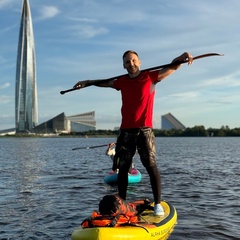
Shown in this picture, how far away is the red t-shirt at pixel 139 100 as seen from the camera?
6.76 m

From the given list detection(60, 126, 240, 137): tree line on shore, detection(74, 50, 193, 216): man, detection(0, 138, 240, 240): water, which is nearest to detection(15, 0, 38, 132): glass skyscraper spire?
detection(60, 126, 240, 137): tree line on shore

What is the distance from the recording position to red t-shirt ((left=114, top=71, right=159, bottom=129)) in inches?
266

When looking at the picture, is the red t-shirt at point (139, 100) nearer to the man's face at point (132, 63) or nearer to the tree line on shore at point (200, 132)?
the man's face at point (132, 63)

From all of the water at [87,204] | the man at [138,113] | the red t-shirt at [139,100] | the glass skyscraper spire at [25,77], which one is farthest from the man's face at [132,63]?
the glass skyscraper spire at [25,77]

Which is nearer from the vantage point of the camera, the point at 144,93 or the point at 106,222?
the point at 106,222

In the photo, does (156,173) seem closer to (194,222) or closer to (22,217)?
(194,222)

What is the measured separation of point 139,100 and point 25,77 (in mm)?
167793

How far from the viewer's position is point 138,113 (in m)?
6.78

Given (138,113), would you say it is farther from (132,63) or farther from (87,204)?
(87,204)

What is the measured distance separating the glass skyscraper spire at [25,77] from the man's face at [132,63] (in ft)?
548

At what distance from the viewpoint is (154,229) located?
634cm

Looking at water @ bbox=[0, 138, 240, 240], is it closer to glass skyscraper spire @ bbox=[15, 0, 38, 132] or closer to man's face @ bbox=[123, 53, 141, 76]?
man's face @ bbox=[123, 53, 141, 76]

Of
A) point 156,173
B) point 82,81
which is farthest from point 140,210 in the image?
point 82,81

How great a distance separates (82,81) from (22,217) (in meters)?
3.82
